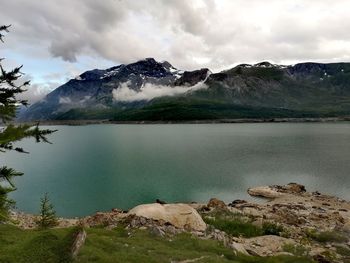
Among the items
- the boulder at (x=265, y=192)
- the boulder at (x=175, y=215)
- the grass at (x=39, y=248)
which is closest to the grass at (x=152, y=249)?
the grass at (x=39, y=248)

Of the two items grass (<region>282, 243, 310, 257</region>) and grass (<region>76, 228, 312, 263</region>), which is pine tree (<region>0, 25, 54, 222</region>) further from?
grass (<region>282, 243, 310, 257</region>)

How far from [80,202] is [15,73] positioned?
63.3 metres

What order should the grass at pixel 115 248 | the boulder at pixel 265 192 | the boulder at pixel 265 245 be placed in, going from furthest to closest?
the boulder at pixel 265 192 < the boulder at pixel 265 245 < the grass at pixel 115 248

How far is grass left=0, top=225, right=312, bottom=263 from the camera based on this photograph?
21000 mm

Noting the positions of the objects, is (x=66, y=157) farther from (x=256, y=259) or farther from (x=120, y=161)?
(x=256, y=259)

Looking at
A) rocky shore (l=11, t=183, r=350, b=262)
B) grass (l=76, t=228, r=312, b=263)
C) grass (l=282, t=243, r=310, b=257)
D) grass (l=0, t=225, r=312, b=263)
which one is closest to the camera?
grass (l=0, t=225, r=312, b=263)

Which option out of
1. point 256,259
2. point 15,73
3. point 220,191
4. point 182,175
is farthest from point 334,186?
point 15,73

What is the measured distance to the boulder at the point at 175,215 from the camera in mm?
35281

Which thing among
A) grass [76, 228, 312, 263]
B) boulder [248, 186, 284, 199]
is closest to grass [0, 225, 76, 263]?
grass [76, 228, 312, 263]

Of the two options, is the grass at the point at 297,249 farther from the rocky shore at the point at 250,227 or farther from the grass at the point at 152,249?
the grass at the point at 152,249

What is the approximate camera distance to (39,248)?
21.3 meters

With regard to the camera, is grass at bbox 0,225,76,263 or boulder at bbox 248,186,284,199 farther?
boulder at bbox 248,186,284,199

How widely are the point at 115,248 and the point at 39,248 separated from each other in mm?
4992

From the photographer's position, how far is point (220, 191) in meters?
80.6
